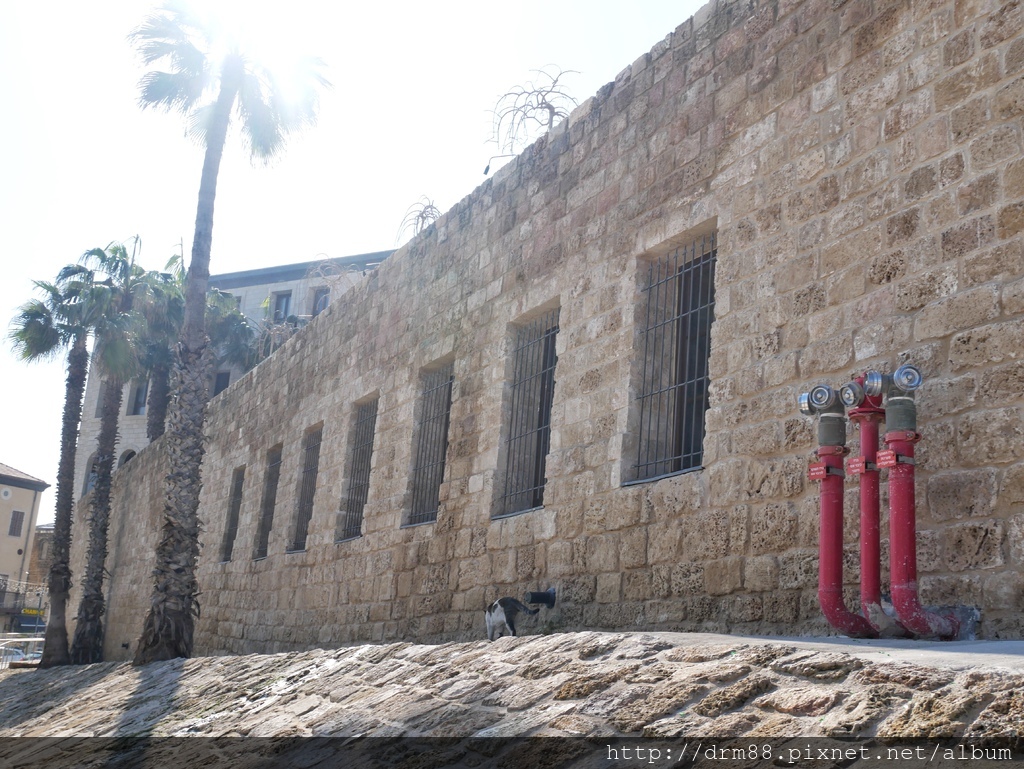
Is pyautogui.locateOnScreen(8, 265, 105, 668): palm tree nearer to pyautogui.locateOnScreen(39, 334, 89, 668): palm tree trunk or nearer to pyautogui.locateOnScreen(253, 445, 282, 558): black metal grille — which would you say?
pyautogui.locateOnScreen(39, 334, 89, 668): palm tree trunk

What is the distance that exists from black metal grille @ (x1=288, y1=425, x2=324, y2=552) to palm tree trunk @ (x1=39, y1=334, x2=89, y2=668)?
937 cm

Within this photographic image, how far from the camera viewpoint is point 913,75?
498 cm

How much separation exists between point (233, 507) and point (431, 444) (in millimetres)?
6804

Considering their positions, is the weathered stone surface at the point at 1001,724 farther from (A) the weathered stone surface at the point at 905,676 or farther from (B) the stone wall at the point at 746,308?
(B) the stone wall at the point at 746,308

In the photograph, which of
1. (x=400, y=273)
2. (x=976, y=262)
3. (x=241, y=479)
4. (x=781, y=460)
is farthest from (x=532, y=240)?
(x=241, y=479)

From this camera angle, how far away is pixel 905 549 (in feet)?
13.7

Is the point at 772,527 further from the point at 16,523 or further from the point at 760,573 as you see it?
the point at 16,523

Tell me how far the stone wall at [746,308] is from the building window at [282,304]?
2524 centimetres

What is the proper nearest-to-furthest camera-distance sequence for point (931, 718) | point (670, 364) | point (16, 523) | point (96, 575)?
point (931, 718) < point (670, 364) < point (96, 575) < point (16, 523)

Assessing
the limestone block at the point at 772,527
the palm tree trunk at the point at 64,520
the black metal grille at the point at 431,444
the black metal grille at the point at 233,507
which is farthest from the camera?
the palm tree trunk at the point at 64,520

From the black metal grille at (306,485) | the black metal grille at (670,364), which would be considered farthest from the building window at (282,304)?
the black metal grille at (670,364)

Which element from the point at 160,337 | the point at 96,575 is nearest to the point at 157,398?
the point at 160,337

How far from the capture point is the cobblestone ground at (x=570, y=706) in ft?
8.75

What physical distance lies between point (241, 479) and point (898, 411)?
1243 centimetres
